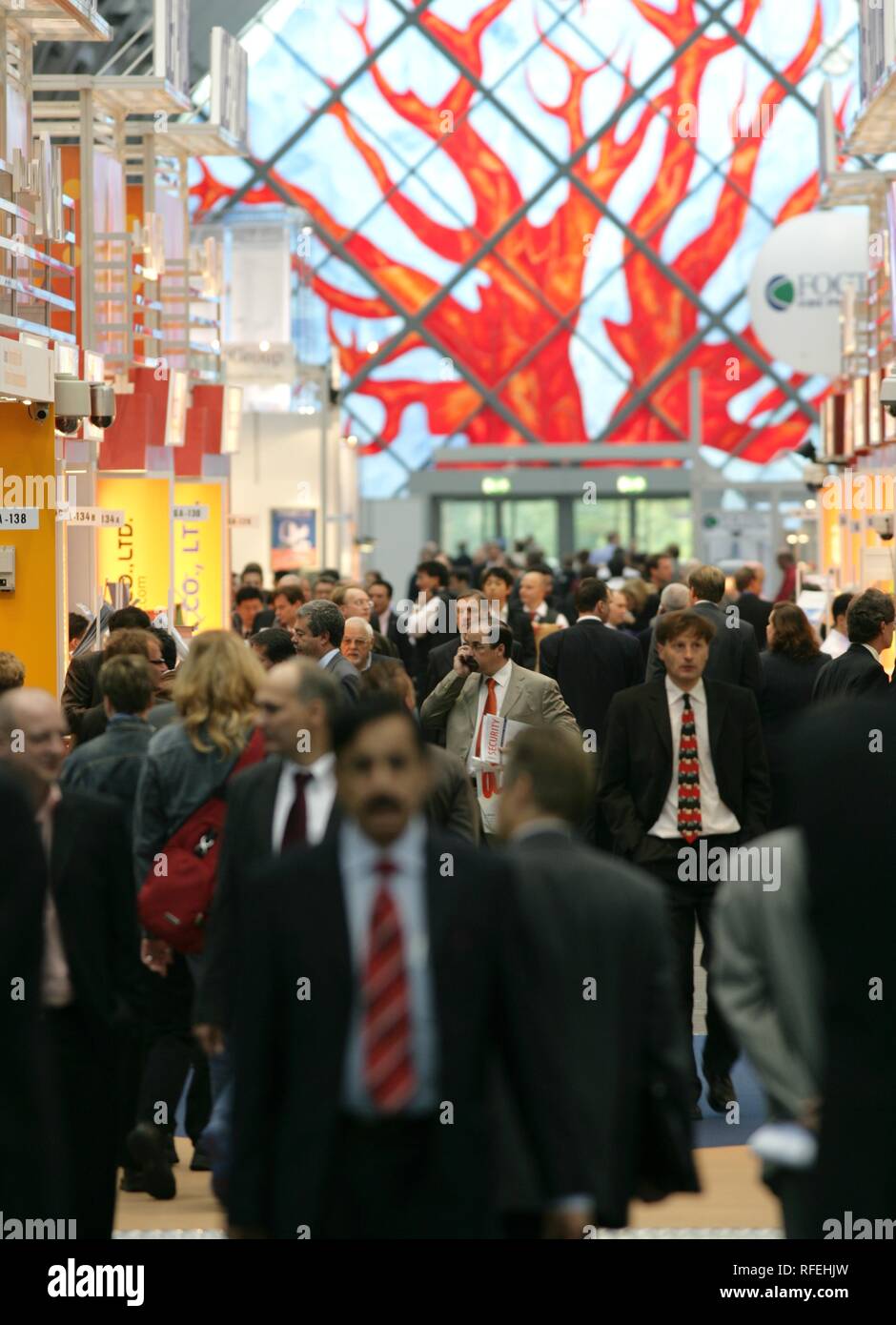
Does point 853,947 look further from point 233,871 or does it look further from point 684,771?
point 684,771

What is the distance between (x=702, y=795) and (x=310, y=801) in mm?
2339

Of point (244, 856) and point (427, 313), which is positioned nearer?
point (244, 856)

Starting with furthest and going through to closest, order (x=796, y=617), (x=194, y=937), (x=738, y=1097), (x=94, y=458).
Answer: (x=94, y=458)
(x=796, y=617)
(x=738, y=1097)
(x=194, y=937)

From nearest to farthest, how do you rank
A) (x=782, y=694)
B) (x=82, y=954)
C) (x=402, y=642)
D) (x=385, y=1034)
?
1. (x=385, y=1034)
2. (x=82, y=954)
3. (x=782, y=694)
4. (x=402, y=642)

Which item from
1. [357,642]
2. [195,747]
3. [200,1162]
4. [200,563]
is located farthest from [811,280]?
[195,747]

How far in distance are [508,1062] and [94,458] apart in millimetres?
11026

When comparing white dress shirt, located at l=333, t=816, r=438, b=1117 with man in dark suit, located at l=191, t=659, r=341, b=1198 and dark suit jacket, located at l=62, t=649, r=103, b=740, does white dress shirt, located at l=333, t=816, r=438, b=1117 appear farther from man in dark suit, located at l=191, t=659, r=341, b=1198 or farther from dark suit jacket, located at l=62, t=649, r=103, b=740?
dark suit jacket, located at l=62, t=649, r=103, b=740

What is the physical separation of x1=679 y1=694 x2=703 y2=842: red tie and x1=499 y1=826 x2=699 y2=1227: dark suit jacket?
2.97 m

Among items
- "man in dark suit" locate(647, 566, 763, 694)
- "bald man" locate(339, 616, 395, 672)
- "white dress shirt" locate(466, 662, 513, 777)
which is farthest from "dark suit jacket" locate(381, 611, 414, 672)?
"white dress shirt" locate(466, 662, 513, 777)

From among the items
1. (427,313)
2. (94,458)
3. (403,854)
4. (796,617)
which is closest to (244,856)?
(403,854)

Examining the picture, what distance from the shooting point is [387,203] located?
36156 mm

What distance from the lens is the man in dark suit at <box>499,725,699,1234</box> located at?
3586 millimetres

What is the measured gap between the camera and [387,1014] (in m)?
3.28

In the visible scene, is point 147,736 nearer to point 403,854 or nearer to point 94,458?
point 403,854
